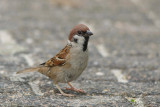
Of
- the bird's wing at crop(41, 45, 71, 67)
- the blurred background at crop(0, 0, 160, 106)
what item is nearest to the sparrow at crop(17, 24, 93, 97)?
the bird's wing at crop(41, 45, 71, 67)

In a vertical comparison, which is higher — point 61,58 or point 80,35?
point 80,35

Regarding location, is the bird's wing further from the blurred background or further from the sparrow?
the blurred background

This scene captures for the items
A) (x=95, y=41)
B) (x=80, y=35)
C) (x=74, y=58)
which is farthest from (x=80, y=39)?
(x=95, y=41)

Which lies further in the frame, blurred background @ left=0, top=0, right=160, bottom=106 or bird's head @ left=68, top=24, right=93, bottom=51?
blurred background @ left=0, top=0, right=160, bottom=106

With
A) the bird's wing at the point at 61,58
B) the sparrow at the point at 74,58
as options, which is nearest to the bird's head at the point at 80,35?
the sparrow at the point at 74,58

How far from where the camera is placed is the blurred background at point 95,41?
3.57m

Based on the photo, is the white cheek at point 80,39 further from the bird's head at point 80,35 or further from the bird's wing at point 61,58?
the bird's wing at point 61,58

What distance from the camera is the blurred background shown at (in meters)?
3.57

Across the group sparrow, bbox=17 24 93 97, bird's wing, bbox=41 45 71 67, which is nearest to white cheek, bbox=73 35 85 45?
sparrow, bbox=17 24 93 97

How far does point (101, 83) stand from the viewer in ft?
11.9

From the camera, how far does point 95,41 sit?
5.38m

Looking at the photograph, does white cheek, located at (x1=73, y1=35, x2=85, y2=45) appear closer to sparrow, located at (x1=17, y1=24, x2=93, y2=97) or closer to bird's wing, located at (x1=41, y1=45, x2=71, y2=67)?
sparrow, located at (x1=17, y1=24, x2=93, y2=97)

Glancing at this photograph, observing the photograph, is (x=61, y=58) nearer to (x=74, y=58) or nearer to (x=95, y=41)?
(x=74, y=58)

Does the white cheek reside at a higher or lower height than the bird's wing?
higher
